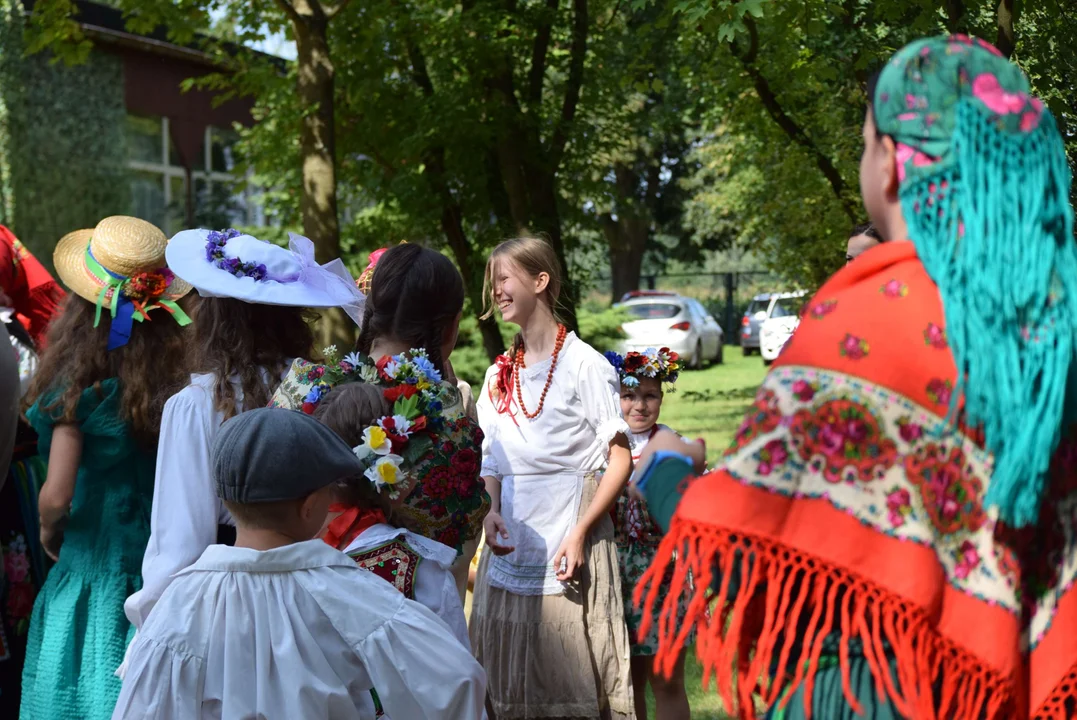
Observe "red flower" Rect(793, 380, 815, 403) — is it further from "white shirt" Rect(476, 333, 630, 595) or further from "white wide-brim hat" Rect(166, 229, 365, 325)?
"white shirt" Rect(476, 333, 630, 595)

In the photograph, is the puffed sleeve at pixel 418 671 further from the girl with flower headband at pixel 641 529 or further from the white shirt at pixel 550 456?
the girl with flower headband at pixel 641 529

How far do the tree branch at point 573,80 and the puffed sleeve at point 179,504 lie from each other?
7902 millimetres

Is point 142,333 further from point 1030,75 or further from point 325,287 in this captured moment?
point 1030,75

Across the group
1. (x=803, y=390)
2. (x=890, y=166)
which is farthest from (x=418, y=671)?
(x=890, y=166)

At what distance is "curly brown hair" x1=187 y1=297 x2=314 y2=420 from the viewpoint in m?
3.27

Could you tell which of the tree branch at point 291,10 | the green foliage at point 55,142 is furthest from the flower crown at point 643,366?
the green foliage at point 55,142

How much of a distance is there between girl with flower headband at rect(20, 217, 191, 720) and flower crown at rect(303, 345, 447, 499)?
2.25ft

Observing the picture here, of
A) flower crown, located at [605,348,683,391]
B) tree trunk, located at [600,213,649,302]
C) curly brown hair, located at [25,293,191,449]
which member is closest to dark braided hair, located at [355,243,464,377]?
curly brown hair, located at [25,293,191,449]

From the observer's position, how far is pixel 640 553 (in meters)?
4.61

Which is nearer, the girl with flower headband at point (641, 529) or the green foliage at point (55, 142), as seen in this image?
the girl with flower headband at point (641, 529)

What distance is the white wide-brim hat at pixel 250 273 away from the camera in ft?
11.0

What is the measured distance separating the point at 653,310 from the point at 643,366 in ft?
68.7

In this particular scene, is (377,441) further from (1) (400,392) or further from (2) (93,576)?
(2) (93,576)

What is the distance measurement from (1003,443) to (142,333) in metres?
2.77
